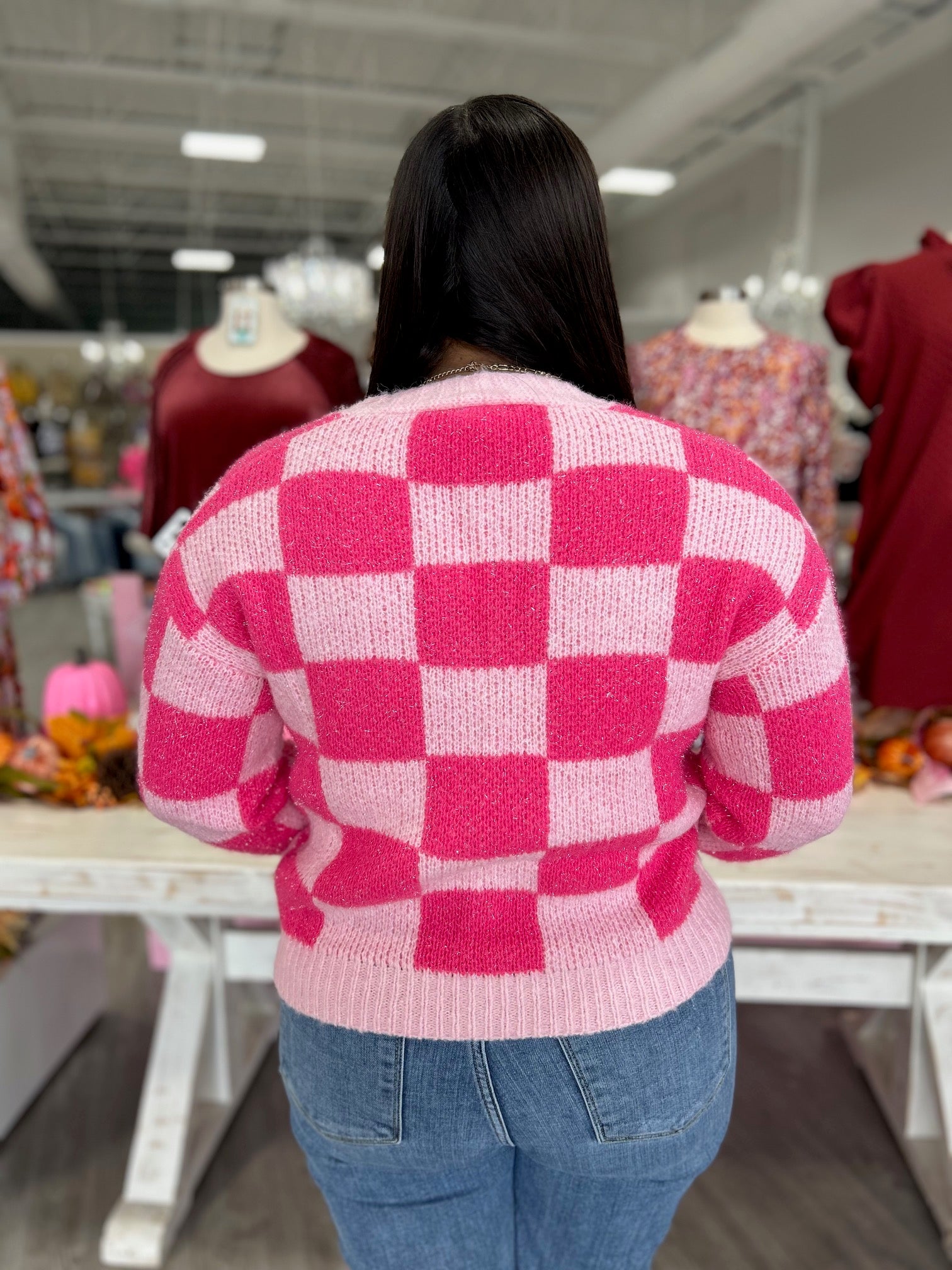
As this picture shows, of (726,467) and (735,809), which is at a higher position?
(726,467)

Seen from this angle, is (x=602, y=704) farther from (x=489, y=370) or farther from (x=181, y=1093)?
(x=181, y=1093)

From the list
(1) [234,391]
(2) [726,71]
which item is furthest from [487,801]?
(2) [726,71]

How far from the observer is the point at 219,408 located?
7.23 ft

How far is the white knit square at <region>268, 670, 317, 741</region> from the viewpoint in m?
0.74

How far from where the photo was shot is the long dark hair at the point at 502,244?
2.27 feet

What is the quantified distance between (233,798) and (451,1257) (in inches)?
18.0

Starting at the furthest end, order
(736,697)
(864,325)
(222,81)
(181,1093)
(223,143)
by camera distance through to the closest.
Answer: (223,143), (222,81), (181,1093), (864,325), (736,697)

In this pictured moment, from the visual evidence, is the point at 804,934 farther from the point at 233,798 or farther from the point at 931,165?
the point at 931,165

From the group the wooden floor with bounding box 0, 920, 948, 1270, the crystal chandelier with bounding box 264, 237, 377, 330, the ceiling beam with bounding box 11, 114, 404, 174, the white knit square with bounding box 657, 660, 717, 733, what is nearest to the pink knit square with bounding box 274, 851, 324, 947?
the white knit square with bounding box 657, 660, 717, 733

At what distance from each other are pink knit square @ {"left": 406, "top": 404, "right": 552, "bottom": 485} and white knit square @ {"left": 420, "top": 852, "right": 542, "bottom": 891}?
0.29m

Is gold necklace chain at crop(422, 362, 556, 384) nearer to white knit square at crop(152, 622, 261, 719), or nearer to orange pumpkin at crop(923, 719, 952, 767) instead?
white knit square at crop(152, 622, 261, 719)

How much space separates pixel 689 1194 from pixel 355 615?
1586 millimetres

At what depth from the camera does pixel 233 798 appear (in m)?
0.85

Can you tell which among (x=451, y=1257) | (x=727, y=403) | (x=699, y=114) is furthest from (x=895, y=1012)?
(x=699, y=114)
